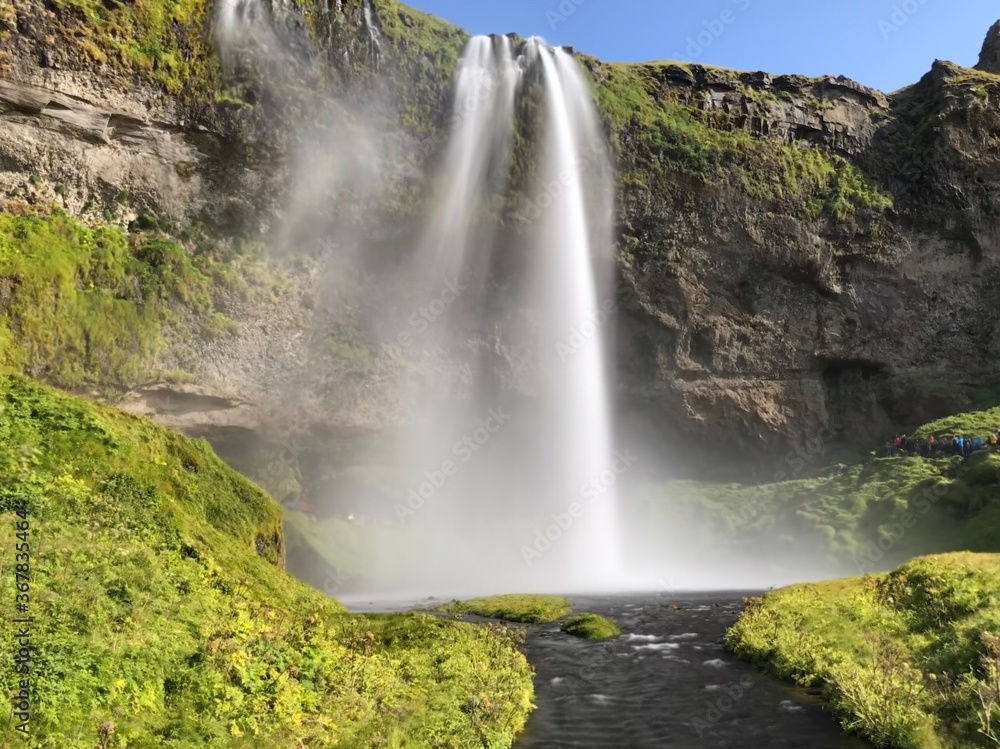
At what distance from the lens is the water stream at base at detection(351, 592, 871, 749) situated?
37.5 ft

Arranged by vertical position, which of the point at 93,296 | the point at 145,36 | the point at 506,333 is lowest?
the point at 93,296

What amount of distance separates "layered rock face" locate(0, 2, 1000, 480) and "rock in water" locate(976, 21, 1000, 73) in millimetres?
18712

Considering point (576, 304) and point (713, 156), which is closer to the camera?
point (576, 304)

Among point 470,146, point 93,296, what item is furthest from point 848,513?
point 93,296

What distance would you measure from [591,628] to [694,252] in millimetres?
39964

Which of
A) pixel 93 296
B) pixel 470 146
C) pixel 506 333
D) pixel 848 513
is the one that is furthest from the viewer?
pixel 506 333

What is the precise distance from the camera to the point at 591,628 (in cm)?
2073

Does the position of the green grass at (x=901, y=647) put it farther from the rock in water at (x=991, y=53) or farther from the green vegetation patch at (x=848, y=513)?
the rock in water at (x=991, y=53)

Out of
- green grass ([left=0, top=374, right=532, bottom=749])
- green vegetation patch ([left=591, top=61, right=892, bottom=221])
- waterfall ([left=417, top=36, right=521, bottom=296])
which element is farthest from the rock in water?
green grass ([left=0, top=374, right=532, bottom=749])

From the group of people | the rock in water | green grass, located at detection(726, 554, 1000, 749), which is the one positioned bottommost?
green grass, located at detection(726, 554, 1000, 749)

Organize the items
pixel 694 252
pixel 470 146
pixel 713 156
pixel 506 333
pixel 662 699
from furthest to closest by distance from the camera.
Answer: pixel 713 156 → pixel 694 252 → pixel 506 333 → pixel 470 146 → pixel 662 699

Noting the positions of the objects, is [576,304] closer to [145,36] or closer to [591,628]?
[145,36]

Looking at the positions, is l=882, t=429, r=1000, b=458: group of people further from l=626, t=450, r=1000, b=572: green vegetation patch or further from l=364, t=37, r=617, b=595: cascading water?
l=364, t=37, r=617, b=595: cascading water

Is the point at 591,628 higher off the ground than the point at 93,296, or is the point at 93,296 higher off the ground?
the point at 93,296
